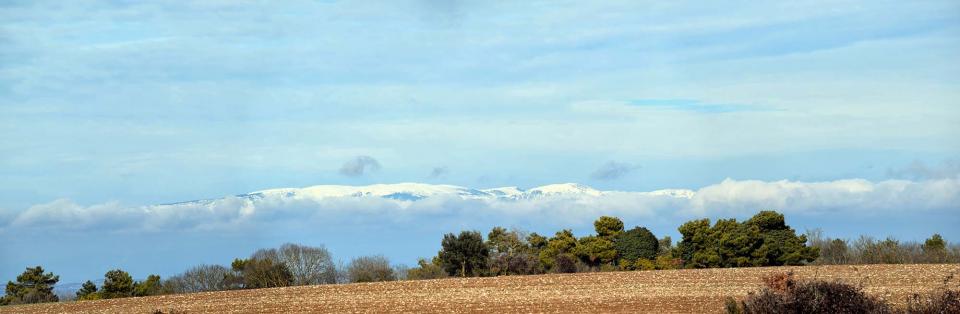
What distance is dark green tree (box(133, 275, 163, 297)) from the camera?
230 feet

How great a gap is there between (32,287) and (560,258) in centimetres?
3524

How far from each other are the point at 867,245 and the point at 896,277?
29.8 m

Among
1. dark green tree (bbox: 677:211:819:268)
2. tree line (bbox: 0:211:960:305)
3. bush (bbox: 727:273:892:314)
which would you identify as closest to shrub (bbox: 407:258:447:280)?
tree line (bbox: 0:211:960:305)

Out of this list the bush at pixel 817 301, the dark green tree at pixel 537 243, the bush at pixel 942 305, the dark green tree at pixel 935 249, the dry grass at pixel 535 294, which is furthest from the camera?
the dark green tree at pixel 537 243

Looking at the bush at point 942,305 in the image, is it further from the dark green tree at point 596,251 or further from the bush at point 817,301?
the dark green tree at point 596,251

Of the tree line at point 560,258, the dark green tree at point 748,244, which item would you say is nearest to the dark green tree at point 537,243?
the tree line at point 560,258

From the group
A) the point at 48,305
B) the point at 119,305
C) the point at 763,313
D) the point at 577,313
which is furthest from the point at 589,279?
the point at 48,305

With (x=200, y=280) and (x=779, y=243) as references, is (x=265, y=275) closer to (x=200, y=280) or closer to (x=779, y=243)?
(x=200, y=280)

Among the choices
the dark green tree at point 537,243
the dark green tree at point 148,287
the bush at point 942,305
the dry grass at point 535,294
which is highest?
the dark green tree at point 537,243

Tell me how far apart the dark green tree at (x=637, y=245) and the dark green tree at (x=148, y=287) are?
30913 millimetres

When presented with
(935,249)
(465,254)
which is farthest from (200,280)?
(935,249)

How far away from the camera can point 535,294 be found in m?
51.2

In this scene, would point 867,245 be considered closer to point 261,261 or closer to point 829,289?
point 261,261

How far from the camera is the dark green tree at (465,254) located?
238 feet
